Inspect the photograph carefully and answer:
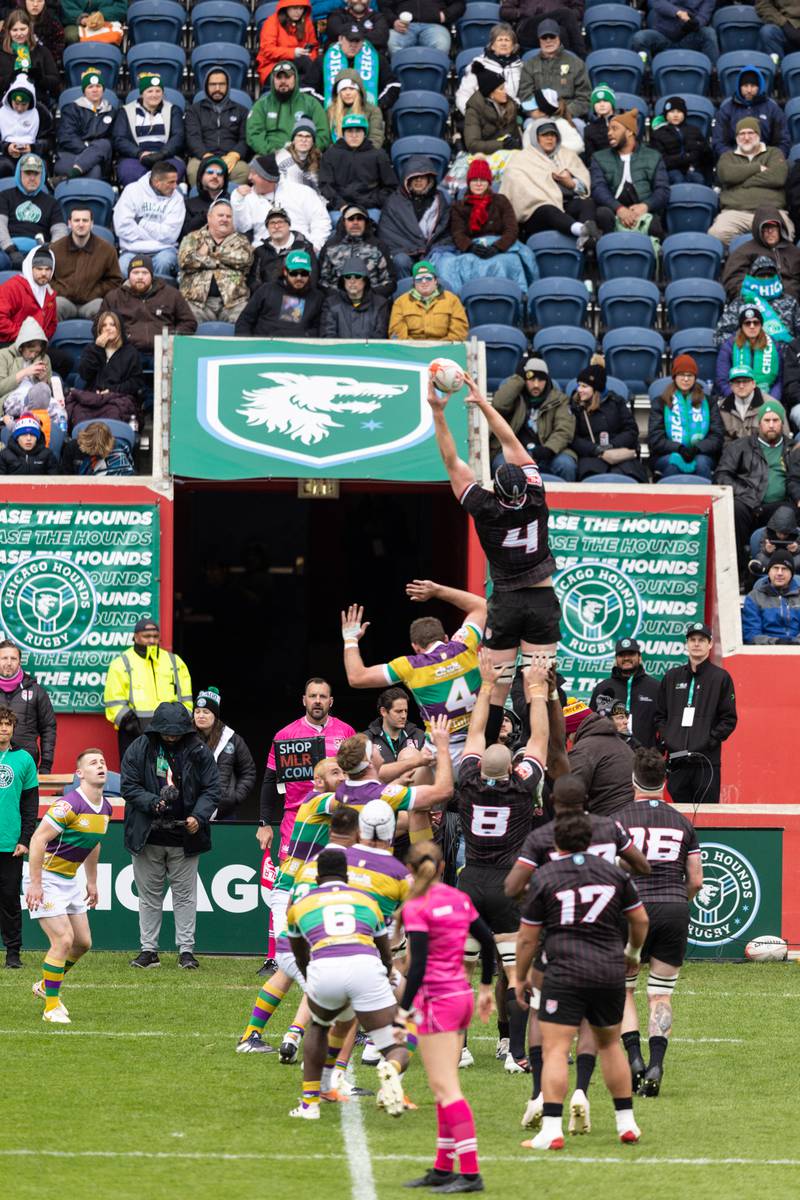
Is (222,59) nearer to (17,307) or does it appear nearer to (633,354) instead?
(17,307)

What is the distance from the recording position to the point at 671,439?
63.8 feet

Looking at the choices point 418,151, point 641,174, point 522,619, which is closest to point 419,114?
point 418,151

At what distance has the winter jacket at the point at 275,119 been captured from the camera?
2211cm

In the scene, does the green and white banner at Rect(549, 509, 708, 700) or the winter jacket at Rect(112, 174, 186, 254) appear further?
the winter jacket at Rect(112, 174, 186, 254)

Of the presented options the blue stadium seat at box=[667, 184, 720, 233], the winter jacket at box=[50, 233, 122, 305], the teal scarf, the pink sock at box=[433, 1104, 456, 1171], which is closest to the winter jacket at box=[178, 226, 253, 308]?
the winter jacket at box=[50, 233, 122, 305]

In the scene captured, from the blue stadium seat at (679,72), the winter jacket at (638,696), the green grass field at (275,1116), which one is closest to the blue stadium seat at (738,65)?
the blue stadium seat at (679,72)

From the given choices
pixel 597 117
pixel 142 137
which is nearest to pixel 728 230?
pixel 597 117

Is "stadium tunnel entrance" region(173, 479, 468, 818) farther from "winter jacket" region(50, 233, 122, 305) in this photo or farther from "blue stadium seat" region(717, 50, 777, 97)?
"blue stadium seat" region(717, 50, 777, 97)

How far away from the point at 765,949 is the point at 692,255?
869 cm

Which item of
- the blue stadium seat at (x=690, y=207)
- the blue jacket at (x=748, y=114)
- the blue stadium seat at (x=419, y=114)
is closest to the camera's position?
the blue stadium seat at (x=690, y=207)

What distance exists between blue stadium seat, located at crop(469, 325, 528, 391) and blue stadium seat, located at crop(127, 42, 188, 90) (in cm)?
604

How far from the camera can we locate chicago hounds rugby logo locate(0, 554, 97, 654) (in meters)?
18.3

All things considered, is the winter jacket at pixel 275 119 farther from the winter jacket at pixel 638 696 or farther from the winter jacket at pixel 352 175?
the winter jacket at pixel 638 696

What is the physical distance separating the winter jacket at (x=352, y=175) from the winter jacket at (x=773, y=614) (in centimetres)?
639
